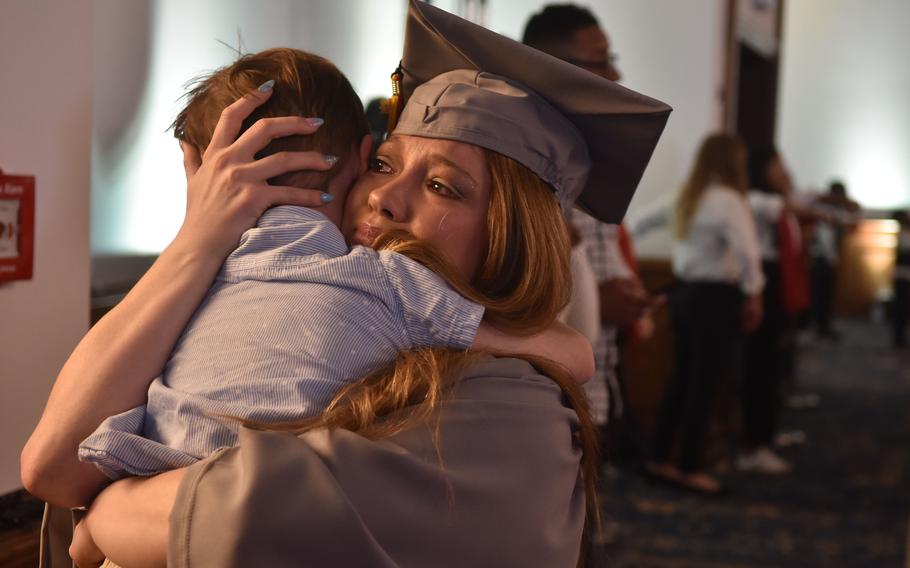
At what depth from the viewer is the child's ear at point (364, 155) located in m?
1.35

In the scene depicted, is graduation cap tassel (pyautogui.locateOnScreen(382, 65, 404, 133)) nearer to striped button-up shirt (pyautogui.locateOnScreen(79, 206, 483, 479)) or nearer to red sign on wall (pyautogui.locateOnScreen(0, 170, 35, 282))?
striped button-up shirt (pyautogui.locateOnScreen(79, 206, 483, 479))

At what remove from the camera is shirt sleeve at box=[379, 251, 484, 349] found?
1104 millimetres

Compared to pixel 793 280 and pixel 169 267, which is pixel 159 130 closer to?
pixel 169 267

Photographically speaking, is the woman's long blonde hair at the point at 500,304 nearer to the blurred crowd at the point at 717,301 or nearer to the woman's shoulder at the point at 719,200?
the blurred crowd at the point at 717,301

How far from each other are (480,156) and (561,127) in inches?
5.5

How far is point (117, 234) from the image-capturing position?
186 cm

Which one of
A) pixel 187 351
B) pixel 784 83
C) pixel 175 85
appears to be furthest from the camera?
pixel 784 83

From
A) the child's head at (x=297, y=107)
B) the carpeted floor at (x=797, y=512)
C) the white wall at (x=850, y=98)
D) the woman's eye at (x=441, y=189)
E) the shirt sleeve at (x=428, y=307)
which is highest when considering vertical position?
the white wall at (x=850, y=98)

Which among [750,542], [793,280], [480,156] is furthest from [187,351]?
[793,280]

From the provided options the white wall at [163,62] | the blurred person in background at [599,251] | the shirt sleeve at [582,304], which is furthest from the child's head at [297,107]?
the blurred person in background at [599,251]

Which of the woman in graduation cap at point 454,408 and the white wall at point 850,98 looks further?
the white wall at point 850,98

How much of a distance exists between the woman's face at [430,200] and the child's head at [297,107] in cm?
4

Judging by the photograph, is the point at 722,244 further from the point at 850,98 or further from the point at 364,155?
the point at 850,98

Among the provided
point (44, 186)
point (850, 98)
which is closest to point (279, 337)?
point (44, 186)
